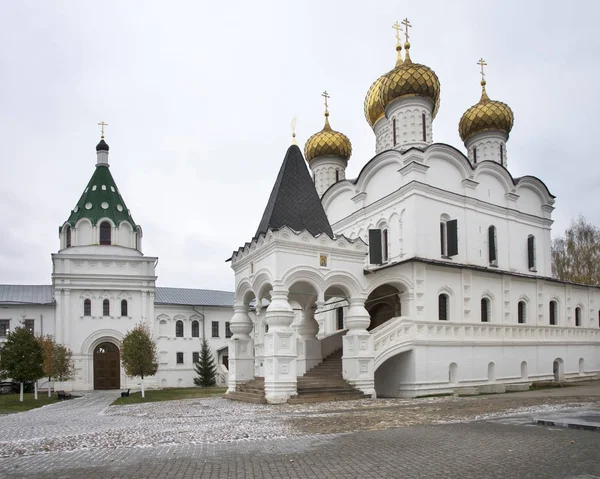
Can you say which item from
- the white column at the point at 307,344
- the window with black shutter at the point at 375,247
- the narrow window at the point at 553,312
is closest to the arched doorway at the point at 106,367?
the white column at the point at 307,344

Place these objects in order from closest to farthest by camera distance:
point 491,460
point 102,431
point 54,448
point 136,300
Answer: point 491,460
point 54,448
point 102,431
point 136,300

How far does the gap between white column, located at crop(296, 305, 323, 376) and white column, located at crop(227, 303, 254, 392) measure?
5.76 ft

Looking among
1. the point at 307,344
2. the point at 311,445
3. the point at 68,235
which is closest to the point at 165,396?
the point at 307,344

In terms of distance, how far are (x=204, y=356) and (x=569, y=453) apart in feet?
98.0

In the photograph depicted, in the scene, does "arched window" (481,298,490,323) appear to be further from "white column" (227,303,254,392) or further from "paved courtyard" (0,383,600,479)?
"white column" (227,303,254,392)

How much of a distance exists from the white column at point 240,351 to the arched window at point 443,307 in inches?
249

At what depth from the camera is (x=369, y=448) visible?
769 cm

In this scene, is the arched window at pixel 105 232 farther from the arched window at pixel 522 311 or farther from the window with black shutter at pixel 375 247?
the arched window at pixel 522 311

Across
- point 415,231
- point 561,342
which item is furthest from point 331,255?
point 561,342

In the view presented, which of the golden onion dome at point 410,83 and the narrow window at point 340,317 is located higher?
the golden onion dome at point 410,83

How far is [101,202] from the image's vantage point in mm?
35281

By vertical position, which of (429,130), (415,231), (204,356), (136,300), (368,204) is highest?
(429,130)

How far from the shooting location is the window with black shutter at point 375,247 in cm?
2005

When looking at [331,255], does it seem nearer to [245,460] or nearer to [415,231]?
[415,231]
